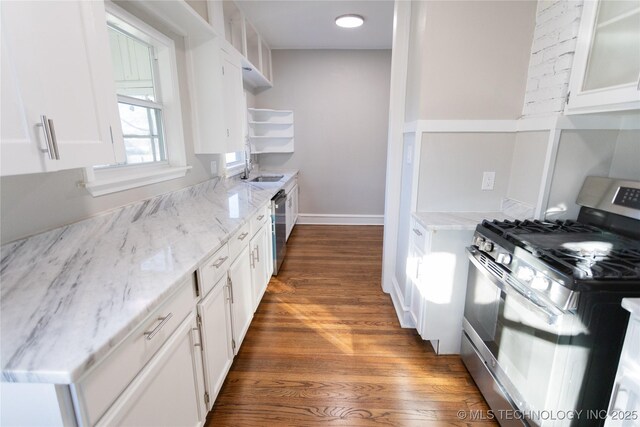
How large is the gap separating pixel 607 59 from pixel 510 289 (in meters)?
1.16

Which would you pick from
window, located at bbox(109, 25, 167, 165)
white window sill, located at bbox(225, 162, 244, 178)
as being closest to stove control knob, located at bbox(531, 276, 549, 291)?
window, located at bbox(109, 25, 167, 165)

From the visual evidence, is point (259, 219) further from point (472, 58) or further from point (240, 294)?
point (472, 58)

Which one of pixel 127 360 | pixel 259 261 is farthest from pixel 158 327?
pixel 259 261

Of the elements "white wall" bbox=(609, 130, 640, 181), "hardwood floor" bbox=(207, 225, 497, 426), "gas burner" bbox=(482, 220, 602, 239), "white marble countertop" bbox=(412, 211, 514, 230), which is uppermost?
"white wall" bbox=(609, 130, 640, 181)

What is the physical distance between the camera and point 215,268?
1434 mm

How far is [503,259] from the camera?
1412mm

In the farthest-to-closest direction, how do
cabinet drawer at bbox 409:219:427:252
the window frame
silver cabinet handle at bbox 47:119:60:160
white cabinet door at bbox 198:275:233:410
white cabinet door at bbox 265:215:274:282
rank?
the window frame, white cabinet door at bbox 265:215:274:282, cabinet drawer at bbox 409:219:427:252, white cabinet door at bbox 198:275:233:410, silver cabinet handle at bbox 47:119:60:160

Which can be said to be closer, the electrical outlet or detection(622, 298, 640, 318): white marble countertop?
detection(622, 298, 640, 318): white marble countertop

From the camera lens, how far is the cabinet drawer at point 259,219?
2.18m

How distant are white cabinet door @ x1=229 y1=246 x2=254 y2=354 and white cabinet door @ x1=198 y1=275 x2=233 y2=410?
0.09m

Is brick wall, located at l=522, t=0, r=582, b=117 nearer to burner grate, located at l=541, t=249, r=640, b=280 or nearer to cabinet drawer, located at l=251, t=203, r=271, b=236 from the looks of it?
burner grate, located at l=541, t=249, r=640, b=280

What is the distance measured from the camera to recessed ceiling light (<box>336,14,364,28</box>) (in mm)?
3311

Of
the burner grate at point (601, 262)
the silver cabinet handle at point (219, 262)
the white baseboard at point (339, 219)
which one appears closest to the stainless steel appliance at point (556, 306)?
the burner grate at point (601, 262)

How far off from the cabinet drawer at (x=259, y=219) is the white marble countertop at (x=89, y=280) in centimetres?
31
